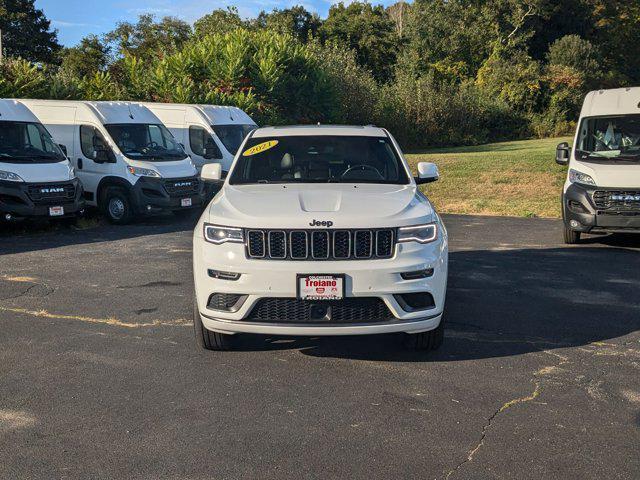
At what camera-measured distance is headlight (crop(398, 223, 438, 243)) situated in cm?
564

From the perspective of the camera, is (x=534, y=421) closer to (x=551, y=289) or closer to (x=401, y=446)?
(x=401, y=446)

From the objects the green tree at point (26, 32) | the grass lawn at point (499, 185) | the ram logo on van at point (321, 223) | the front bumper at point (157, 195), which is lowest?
the grass lawn at point (499, 185)

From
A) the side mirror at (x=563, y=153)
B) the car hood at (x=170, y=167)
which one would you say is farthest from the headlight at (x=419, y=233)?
the car hood at (x=170, y=167)

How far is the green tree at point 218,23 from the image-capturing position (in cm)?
4388

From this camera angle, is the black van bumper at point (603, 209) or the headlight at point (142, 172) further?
the headlight at point (142, 172)

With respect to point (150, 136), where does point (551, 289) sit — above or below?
below

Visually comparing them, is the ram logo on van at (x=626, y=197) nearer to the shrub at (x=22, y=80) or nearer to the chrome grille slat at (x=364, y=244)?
the chrome grille slat at (x=364, y=244)

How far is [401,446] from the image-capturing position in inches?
172

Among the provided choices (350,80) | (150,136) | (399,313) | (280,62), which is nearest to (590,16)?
(350,80)

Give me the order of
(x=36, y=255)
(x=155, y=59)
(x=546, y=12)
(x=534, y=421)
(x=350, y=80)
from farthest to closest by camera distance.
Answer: (x=546, y=12) < (x=350, y=80) < (x=155, y=59) < (x=36, y=255) < (x=534, y=421)

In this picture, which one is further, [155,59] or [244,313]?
[155,59]

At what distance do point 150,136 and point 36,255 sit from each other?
5.47 m

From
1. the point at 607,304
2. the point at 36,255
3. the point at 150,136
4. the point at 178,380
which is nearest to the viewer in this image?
the point at 178,380

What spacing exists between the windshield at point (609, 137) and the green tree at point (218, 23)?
26942 mm
